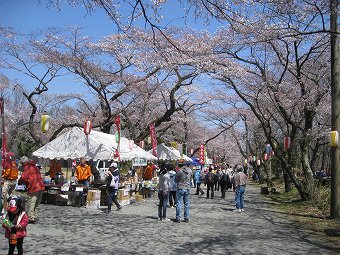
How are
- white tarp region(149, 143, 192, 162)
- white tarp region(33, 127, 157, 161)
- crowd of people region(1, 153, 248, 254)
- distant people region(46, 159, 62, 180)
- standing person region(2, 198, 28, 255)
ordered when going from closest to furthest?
standing person region(2, 198, 28, 255)
crowd of people region(1, 153, 248, 254)
white tarp region(33, 127, 157, 161)
distant people region(46, 159, 62, 180)
white tarp region(149, 143, 192, 162)

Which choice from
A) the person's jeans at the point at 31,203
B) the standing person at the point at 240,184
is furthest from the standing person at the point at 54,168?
the standing person at the point at 240,184

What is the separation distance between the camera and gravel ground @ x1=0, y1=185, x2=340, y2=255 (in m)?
6.95

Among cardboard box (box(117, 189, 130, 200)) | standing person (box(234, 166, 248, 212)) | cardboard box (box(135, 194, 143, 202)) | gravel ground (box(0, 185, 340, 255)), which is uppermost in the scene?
standing person (box(234, 166, 248, 212))

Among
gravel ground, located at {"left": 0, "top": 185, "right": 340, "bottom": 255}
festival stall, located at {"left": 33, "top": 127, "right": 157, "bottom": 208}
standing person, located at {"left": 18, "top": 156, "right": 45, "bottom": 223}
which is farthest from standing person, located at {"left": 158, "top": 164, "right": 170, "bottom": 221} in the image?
festival stall, located at {"left": 33, "top": 127, "right": 157, "bottom": 208}

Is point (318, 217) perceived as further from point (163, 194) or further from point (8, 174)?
point (8, 174)

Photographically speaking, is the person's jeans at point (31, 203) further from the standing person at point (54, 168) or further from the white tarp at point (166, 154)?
the white tarp at point (166, 154)

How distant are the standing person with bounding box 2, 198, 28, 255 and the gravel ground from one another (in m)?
0.75

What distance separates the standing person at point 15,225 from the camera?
218 inches

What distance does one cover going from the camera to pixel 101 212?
39.2ft

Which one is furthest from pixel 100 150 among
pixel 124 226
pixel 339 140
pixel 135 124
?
pixel 135 124

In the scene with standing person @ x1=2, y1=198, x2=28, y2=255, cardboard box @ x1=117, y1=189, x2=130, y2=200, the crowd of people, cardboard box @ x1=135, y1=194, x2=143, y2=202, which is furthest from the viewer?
cardboard box @ x1=135, y1=194, x2=143, y2=202

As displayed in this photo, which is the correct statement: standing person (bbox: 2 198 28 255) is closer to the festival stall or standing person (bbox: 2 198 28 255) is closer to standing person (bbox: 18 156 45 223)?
standing person (bbox: 18 156 45 223)

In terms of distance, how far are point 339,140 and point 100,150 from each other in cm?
864

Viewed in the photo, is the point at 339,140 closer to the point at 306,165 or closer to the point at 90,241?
the point at 306,165
